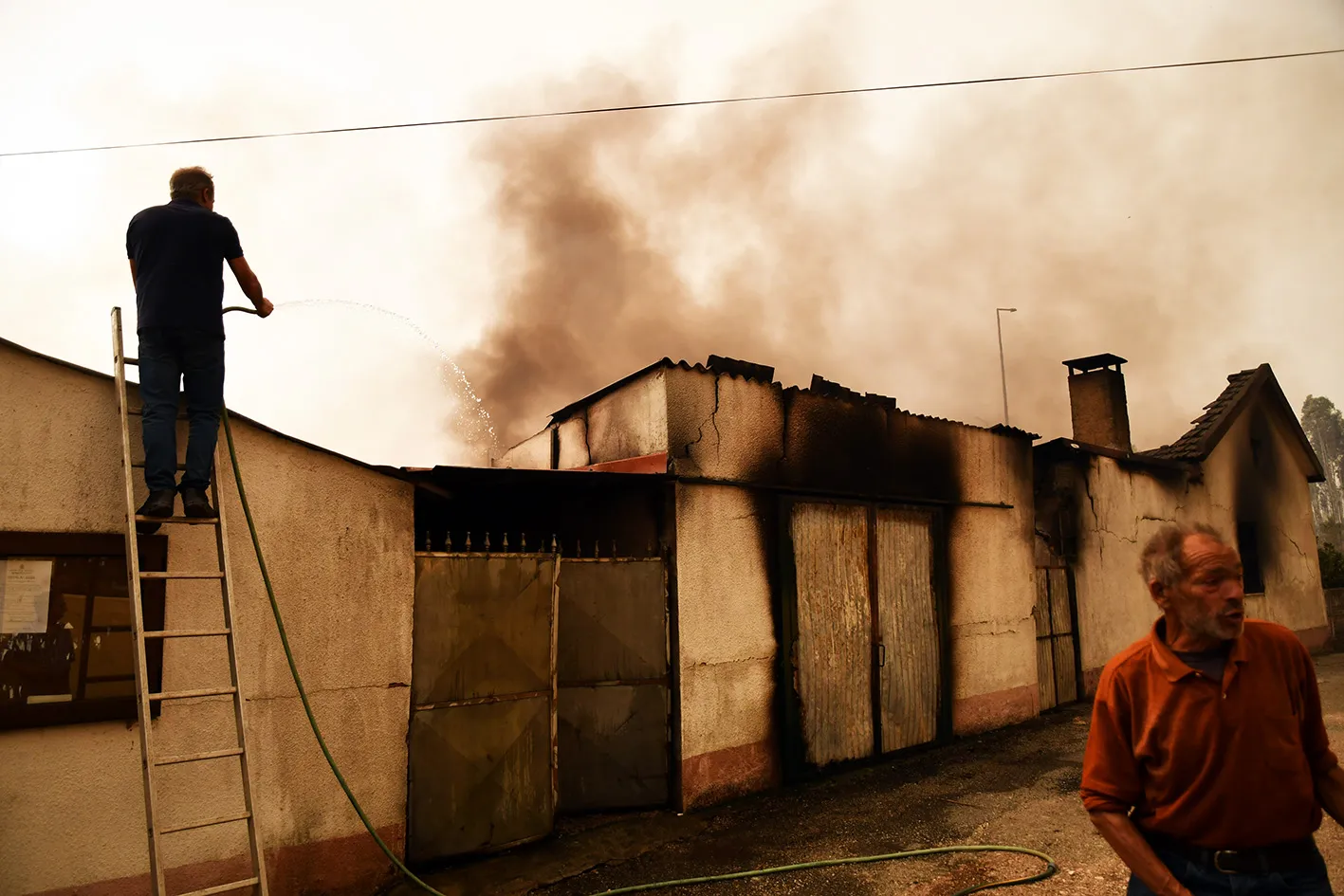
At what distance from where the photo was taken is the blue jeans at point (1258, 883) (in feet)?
7.25

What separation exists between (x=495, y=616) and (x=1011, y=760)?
19.2 ft

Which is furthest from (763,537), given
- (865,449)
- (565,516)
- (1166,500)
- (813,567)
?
(1166,500)

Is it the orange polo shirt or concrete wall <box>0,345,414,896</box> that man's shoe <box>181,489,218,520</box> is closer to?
concrete wall <box>0,345,414,896</box>

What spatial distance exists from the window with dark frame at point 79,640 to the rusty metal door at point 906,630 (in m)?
6.64

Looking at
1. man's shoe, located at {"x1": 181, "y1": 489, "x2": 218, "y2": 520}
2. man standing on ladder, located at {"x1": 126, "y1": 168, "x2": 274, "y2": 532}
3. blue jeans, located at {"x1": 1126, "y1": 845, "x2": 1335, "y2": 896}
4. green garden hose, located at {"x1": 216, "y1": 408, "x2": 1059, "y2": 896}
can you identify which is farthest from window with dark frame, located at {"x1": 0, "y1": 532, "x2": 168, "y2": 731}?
blue jeans, located at {"x1": 1126, "y1": 845, "x2": 1335, "y2": 896}

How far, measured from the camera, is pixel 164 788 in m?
4.21

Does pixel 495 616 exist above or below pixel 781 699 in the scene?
above

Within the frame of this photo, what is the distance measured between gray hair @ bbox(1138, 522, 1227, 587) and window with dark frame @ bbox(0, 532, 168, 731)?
454 cm

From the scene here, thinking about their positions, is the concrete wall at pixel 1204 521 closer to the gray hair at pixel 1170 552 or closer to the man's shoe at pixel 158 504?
the gray hair at pixel 1170 552

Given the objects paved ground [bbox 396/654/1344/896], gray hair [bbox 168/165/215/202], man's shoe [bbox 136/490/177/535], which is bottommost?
paved ground [bbox 396/654/1344/896]

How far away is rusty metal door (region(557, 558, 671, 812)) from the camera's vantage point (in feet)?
21.2

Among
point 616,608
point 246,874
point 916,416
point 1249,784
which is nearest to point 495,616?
point 616,608

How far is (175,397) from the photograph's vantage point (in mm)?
4086

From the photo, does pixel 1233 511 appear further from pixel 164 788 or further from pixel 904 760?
pixel 164 788
